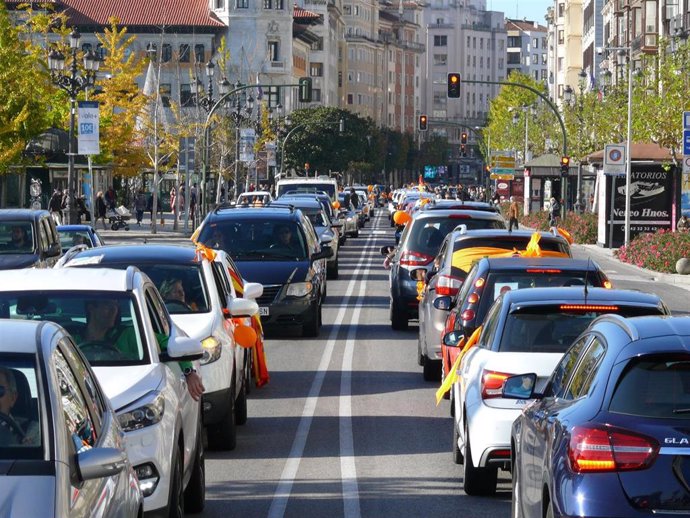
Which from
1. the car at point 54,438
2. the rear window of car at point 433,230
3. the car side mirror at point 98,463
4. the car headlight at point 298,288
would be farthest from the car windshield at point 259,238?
the car side mirror at point 98,463

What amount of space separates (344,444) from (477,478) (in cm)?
259

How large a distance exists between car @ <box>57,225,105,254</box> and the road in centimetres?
995

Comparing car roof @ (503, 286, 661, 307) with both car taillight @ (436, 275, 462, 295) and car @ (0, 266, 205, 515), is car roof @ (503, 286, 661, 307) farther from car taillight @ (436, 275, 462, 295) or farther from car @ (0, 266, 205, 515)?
car taillight @ (436, 275, 462, 295)

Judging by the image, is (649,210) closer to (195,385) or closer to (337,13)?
(195,385)

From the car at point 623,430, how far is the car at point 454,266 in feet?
32.1

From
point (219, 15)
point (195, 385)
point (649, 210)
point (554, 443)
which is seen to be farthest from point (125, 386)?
point (219, 15)

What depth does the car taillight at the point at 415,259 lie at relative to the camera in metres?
23.4

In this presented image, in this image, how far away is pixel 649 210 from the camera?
175 feet

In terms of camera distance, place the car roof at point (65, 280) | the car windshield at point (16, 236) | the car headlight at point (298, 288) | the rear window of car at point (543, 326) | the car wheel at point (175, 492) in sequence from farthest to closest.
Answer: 1. the car windshield at point (16, 236)
2. the car headlight at point (298, 288)
3. the rear window of car at point (543, 326)
4. the car roof at point (65, 280)
5. the car wheel at point (175, 492)

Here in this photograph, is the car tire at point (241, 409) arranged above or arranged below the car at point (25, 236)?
below

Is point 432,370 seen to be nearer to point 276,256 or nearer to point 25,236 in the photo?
point 276,256

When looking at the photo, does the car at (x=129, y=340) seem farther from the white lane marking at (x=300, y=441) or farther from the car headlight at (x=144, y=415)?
the white lane marking at (x=300, y=441)

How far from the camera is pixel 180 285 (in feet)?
45.8

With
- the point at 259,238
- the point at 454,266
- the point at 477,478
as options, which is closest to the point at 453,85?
the point at 259,238
